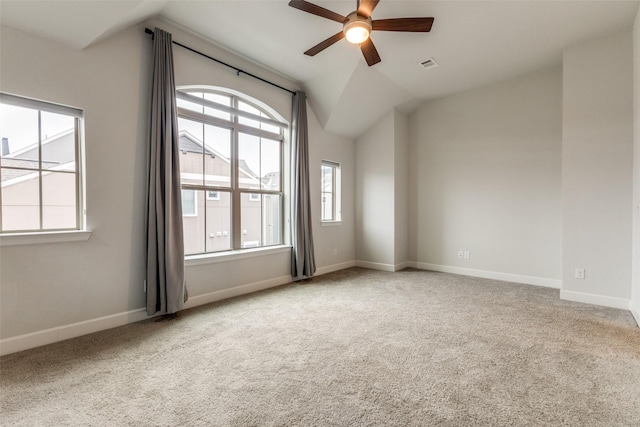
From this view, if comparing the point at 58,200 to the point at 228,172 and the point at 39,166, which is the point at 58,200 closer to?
the point at 39,166

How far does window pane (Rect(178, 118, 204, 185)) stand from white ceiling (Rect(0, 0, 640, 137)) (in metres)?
1.05

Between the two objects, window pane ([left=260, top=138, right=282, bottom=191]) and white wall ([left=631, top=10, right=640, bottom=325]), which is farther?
→ window pane ([left=260, top=138, right=282, bottom=191])

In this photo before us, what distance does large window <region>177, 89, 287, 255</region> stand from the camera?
11.9 feet

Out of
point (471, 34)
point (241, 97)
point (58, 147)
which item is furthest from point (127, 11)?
point (471, 34)

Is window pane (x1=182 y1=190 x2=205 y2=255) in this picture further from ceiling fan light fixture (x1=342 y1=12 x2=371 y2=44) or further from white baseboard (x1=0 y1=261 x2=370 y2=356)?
ceiling fan light fixture (x1=342 y1=12 x2=371 y2=44)

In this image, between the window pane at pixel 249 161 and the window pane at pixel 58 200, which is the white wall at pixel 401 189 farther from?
the window pane at pixel 58 200

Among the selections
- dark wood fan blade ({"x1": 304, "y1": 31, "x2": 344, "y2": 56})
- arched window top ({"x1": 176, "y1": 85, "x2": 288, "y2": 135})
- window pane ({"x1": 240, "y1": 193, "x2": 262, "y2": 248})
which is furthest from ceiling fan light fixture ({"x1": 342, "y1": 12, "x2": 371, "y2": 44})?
window pane ({"x1": 240, "y1": 193, "x2": 262, "y2": 248})

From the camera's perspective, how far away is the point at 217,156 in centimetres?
389

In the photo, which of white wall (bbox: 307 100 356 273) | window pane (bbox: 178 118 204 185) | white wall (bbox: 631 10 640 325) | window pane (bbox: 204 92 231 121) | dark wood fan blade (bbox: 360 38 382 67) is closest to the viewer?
dark wood fan blade (bbox: 360 38 382 67)

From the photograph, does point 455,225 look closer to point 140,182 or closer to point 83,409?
point 140,182

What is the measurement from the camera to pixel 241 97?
4094 mm

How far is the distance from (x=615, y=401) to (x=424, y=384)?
1.09 metres

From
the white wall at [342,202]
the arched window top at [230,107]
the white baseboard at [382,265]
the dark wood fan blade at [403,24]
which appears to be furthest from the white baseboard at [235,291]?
the dark wood fan blade at [403,24]

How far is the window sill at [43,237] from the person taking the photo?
2.32 meters
